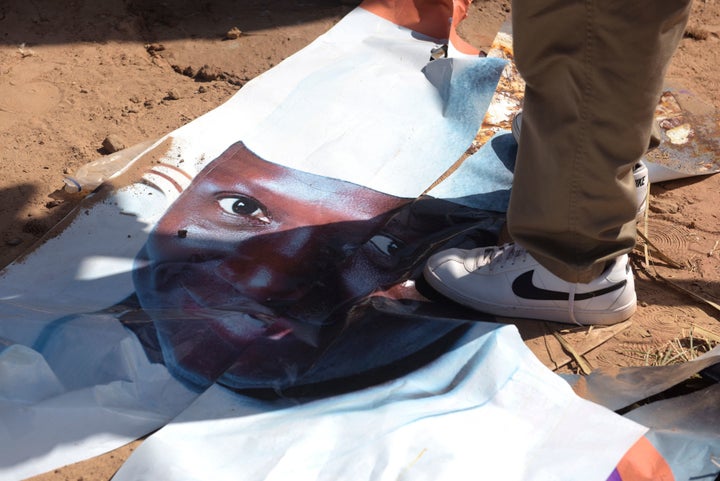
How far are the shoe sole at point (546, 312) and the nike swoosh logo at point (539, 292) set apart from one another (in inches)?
A: 1.2

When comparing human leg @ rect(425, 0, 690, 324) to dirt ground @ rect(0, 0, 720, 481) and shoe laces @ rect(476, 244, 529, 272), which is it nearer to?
shoe laces @ rect(476, 244, 529, 272)

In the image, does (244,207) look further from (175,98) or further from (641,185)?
(641,185)

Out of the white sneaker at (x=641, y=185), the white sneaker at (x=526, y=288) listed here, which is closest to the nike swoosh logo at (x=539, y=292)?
the white sneaker at (x=526, y=288)

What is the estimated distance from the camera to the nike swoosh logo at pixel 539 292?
5.58ft

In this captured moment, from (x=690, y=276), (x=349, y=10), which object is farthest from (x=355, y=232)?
(x=349, y=10)

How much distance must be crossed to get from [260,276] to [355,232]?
0.29 m

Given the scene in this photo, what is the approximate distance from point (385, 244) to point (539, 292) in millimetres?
409

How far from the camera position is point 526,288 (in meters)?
1.73

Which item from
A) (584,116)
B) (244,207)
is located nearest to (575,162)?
(584,116)

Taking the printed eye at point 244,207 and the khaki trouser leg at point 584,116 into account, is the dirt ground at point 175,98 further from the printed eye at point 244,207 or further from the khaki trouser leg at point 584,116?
the printed eye at point 244,207

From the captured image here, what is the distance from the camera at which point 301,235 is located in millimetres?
1894

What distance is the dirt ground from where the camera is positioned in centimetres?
177

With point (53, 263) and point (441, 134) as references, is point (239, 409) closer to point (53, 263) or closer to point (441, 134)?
point (53, 263)

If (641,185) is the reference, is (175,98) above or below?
above
